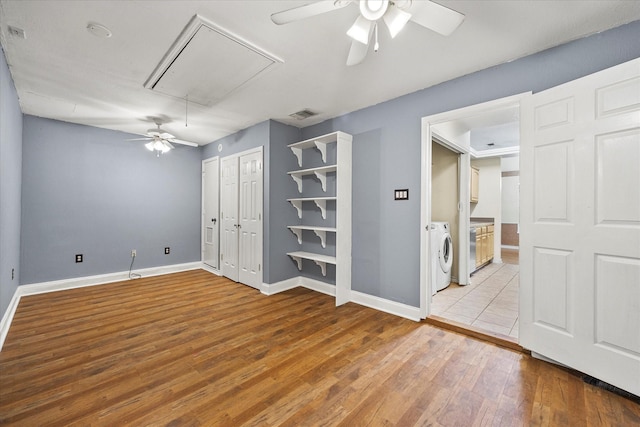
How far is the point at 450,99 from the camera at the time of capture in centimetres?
262

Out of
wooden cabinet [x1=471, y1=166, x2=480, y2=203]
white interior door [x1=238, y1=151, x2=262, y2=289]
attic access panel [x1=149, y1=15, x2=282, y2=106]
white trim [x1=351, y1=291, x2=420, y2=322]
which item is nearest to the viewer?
attic access panel [x1=149, y1=15, x2=282, y2=106]

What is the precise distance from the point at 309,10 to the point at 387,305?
286cm

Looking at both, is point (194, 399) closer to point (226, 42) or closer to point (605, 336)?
point (226, 42)

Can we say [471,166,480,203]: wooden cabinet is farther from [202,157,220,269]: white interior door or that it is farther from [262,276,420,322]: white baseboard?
[202,157,220,269]: white interior door

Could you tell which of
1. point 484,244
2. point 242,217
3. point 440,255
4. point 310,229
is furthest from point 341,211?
point 484,244

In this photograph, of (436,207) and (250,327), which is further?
(436,207)

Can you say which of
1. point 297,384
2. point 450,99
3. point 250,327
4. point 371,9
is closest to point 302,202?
point 250,327

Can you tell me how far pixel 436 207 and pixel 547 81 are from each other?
2514 mm

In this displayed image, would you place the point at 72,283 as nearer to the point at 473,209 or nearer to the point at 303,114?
the point at 303,114

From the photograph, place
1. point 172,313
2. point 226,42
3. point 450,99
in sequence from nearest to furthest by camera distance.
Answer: point 226,42 < point 450,99 < point 172,313

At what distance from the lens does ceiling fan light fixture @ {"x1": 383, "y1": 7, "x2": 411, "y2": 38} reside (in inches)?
53.4

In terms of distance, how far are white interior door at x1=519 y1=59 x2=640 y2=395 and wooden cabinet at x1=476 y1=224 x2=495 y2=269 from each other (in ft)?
9.95

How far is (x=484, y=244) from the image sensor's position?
537cm

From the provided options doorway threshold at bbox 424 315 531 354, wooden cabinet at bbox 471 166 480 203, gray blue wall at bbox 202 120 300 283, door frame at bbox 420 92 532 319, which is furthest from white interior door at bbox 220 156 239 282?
wooden cabinet at bbox 471 166 480 203
